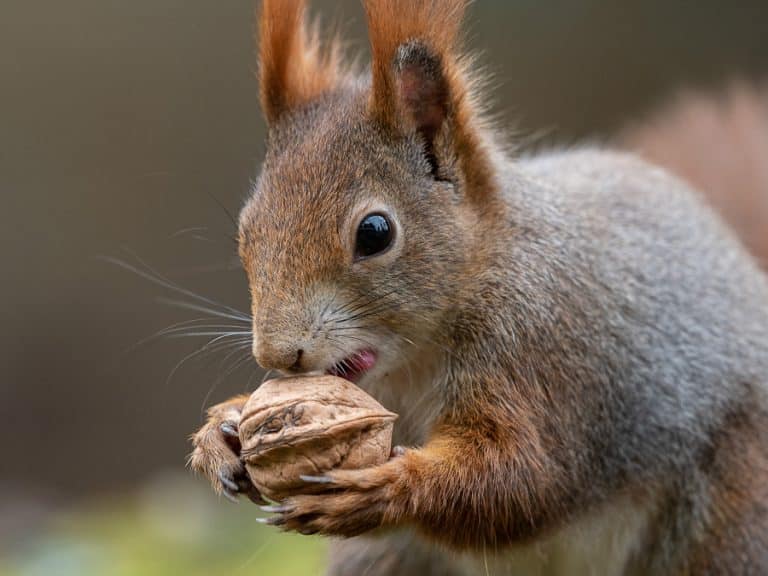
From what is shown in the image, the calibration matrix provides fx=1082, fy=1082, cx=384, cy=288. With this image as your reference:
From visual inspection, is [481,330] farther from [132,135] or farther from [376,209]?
[132,135]

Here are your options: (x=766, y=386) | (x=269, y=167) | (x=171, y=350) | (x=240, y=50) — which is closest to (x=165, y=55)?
(x=240, y=50)

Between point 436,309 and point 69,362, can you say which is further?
point 69,362

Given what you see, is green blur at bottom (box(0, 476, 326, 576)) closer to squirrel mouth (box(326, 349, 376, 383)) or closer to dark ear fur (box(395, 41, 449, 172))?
squirrel mouth (box(326, 349, 376, 383))

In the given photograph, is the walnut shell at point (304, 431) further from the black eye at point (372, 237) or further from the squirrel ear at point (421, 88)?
the squirrel ear at point (421, 88)

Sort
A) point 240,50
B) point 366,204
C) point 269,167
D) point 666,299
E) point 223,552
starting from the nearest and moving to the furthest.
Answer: point 366,204
point 269,167
point 666,299
point 223,552
point 240,50

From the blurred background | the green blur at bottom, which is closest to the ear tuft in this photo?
the green blur at bottom

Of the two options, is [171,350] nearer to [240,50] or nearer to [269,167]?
[240,50]

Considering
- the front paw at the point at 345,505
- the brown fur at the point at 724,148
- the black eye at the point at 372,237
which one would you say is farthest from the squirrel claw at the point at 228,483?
the brown fur at the point at 724,148
